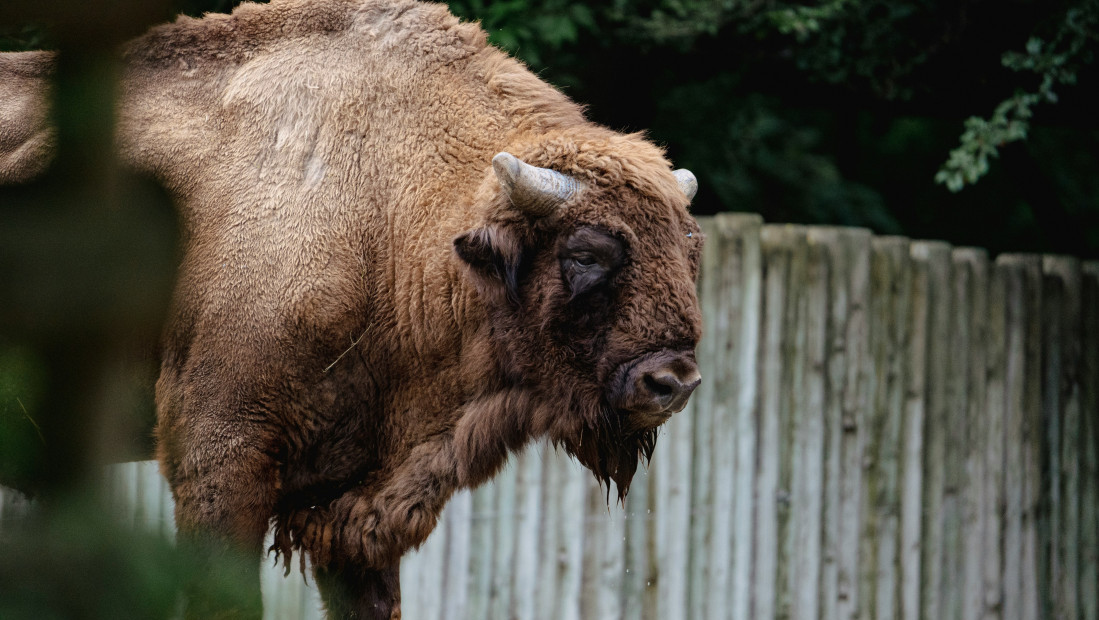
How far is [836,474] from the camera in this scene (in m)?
5.62

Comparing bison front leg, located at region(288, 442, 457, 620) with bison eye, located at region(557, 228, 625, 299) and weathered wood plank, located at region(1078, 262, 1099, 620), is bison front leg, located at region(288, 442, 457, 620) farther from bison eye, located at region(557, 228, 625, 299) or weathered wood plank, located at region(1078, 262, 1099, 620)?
weathered wood plank, located at region(1078, 262, 1099, 620)

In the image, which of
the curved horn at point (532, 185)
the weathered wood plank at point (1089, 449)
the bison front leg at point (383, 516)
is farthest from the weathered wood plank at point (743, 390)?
the curved horn at point (532, 185)

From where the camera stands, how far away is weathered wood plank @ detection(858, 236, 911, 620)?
18.7 feet

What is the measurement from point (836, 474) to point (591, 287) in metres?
3.51

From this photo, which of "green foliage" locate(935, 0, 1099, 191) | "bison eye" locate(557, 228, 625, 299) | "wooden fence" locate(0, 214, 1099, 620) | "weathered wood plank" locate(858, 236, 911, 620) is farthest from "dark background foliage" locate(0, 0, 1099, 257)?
"bison eye" locate(557, 228, 625, 299)

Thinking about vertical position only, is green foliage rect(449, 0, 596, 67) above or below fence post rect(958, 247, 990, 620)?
above

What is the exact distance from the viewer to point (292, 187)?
2.94m

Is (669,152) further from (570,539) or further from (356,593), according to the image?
(356,593)

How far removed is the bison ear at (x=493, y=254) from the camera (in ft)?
8.89

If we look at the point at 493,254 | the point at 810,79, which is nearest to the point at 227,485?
the point at 493,254

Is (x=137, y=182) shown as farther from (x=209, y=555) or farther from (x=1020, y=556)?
(x=1020, y=556)

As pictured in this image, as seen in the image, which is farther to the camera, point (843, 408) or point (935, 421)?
point (935, 421)

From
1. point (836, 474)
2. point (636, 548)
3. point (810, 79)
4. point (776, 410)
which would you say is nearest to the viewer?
point (636, 548)

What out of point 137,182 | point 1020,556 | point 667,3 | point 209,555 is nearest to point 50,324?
point 137,182
